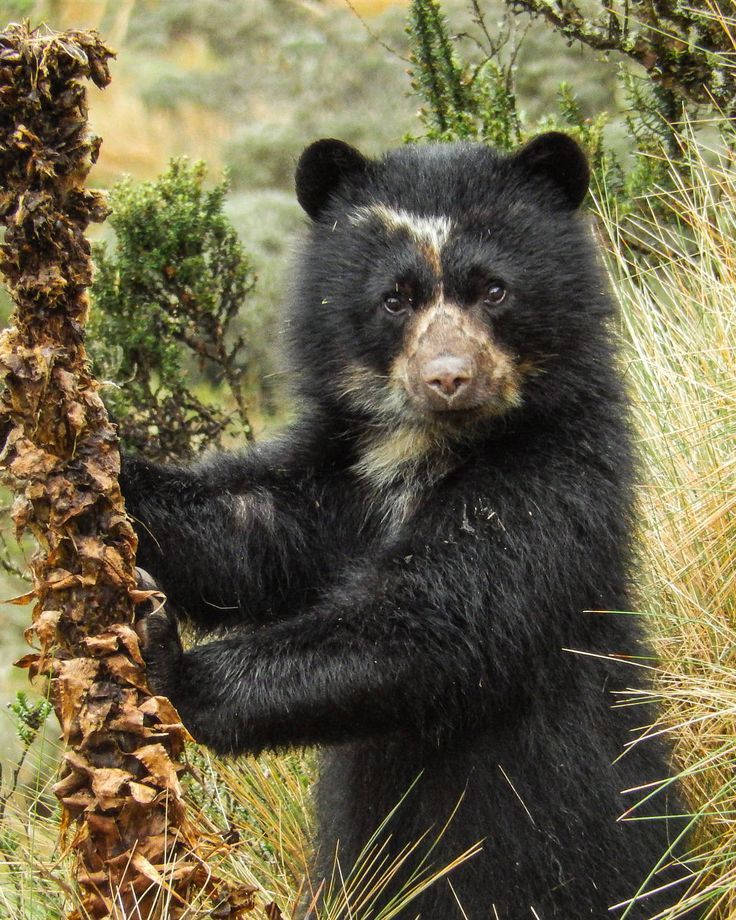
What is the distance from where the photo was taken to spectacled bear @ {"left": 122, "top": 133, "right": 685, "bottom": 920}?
3.65m

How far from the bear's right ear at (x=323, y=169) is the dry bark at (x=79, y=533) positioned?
1.61 meters

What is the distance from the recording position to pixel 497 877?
3.89 metres

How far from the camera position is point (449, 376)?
12.3 ft

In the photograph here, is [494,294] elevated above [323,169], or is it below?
below

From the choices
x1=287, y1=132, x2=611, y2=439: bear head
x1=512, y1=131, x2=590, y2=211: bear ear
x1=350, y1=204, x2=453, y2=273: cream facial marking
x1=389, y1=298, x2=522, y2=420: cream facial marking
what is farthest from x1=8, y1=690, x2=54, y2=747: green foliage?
x1=512, y1=131, x2=590, y2=211: bear ear

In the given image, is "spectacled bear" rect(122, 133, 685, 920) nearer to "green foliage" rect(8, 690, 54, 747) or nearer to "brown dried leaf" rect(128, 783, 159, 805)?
"brown dried leaf" rect(128, 783, 159, 805)

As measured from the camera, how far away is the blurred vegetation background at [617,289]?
4312 millimetres

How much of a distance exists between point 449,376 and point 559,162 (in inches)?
39.5

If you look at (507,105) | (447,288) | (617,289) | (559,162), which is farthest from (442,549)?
(507,105)

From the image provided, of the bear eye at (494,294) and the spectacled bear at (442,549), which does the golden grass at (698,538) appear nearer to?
the spectacled bear at (442,549)

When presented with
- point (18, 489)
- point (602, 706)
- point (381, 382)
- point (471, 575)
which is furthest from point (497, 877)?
point (18, 489)

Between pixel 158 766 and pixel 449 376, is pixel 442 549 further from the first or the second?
pixel 158 766

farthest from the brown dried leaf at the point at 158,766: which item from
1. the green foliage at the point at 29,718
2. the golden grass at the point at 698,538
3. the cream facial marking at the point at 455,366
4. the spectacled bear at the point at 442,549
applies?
the green foliage at the point at 29,718

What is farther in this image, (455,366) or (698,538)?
(698,538)
